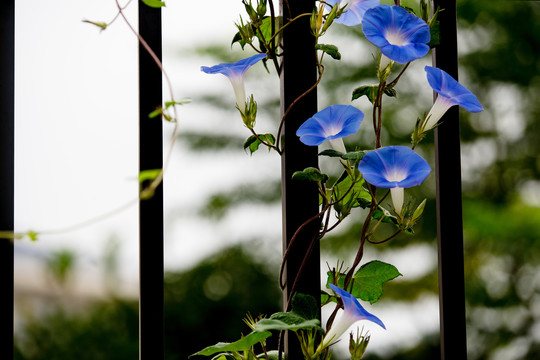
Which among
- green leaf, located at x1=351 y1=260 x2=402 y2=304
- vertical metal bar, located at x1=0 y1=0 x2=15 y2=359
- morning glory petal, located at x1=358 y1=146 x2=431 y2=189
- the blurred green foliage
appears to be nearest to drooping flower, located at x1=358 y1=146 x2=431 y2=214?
morning glory petal, located at x1=358 y1=146 x2=431 y2=189

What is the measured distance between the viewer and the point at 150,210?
0.62 metres

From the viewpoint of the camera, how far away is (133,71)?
A: 251 centimetres

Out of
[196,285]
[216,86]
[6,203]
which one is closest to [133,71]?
[216,86]

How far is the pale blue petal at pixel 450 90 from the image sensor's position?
0.62 m

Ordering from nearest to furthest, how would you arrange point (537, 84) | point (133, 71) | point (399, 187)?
point (399, 187), point (133, 71), point (537, 84)

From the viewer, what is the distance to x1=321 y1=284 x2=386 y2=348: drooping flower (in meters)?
0.55

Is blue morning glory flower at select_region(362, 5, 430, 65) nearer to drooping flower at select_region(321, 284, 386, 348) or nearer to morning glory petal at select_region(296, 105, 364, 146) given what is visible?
morning glory petal at select_region(296, 105, 364, 146)

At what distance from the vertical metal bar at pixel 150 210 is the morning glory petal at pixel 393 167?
25 cm

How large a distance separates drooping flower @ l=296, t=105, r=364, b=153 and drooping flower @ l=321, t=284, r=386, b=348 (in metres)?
0.17

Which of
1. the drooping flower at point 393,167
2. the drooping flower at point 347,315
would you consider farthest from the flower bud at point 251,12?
the drooping flower at point 347,315

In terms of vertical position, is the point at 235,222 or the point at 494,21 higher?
the point at 494,21

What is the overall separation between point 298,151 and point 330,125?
6 cm

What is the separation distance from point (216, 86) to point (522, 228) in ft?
7.64

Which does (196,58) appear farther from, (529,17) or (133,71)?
(529,17)
